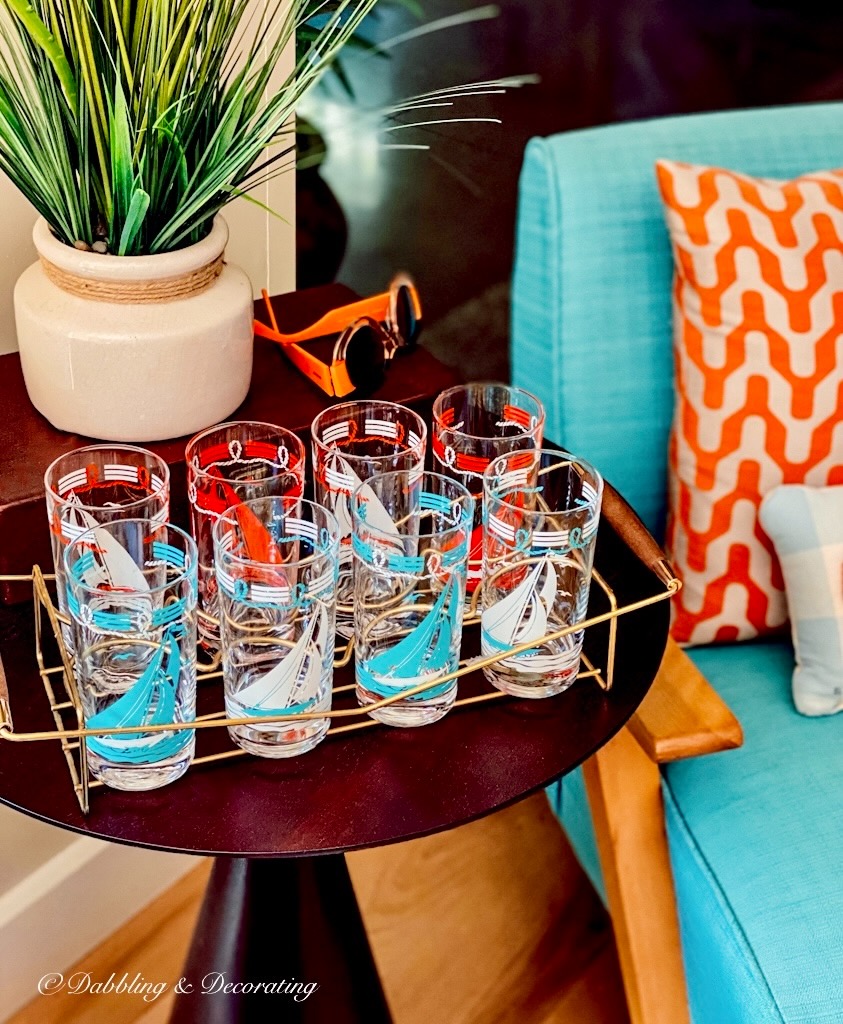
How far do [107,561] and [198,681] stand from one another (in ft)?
0.35

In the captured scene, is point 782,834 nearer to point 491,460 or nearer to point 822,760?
point 822,760

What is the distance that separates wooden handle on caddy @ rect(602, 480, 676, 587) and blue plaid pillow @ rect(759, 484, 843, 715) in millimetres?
238

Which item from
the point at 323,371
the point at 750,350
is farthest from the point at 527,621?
the point at 750,350

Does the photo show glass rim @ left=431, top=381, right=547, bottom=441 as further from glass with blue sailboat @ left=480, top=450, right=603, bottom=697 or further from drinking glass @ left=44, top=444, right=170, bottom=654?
drinking glass @ left=44, top=444, right=170, bottom=654

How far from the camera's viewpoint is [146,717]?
2.30 ft

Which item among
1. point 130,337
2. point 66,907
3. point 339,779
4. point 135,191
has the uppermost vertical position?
point 135,191

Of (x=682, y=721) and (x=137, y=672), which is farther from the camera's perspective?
(x=682, y=721)

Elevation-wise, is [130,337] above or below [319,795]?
above

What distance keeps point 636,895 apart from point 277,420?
0.53 metres

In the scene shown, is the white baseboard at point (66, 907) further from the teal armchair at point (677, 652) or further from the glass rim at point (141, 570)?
the glass rim at point (141, 570)

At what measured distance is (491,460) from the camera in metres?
0.87

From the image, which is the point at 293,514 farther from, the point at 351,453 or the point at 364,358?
the point at 364,358

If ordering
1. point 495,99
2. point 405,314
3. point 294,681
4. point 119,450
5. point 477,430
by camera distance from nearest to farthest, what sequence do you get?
point 294,681, point 119,450, point 477,430, point 405,314, point 495,99

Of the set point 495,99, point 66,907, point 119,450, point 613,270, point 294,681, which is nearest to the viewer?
point 294,681
